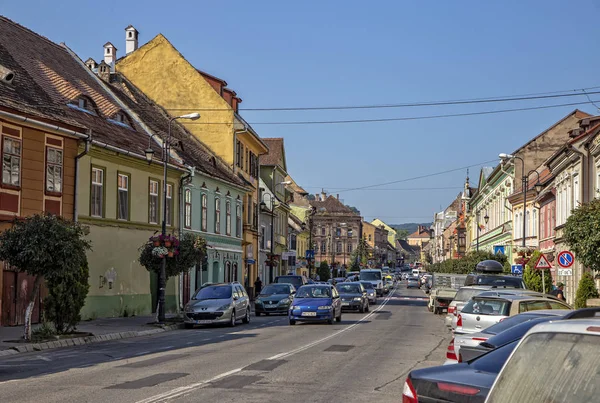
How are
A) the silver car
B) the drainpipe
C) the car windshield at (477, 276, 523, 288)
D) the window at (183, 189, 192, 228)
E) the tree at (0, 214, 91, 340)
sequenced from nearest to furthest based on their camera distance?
1. the tree at (0, 214, 91, 340)
2. the silver car
3. the drainpipe
4. the car windshield at (477, 276, 523, 288)
5. the window at (183, 189, 192, 228)

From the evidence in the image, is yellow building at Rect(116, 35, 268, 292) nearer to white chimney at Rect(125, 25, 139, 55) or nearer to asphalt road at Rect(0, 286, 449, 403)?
white chimney at Rect(125, 25, 139, 55)

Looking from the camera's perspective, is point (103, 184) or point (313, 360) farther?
point (103, 184)

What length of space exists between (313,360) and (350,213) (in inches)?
5601

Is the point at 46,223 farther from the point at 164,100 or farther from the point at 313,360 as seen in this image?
the point at 164,100

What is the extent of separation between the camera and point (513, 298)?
16.1 metres

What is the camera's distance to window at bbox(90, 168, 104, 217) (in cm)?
3206

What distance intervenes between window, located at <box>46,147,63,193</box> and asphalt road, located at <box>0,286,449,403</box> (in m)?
7.01

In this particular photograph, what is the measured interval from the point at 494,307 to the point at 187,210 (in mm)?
28328

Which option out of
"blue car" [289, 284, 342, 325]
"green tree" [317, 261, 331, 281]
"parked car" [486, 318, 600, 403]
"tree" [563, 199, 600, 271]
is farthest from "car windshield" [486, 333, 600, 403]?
"green tree" [317, 261, 331, 281]

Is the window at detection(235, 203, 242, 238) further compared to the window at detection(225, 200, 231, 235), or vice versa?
the window at detection(235, 203, 242, 238)

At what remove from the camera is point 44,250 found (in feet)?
69.9

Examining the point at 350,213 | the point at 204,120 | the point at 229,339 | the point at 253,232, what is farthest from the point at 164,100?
the point at 350,213

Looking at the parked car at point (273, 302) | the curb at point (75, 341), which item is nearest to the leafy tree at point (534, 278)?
the parked car at point (273, 302)

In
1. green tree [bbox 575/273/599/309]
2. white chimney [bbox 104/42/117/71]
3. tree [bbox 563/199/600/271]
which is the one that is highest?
white chimney [bbox 104/42/117/71]
